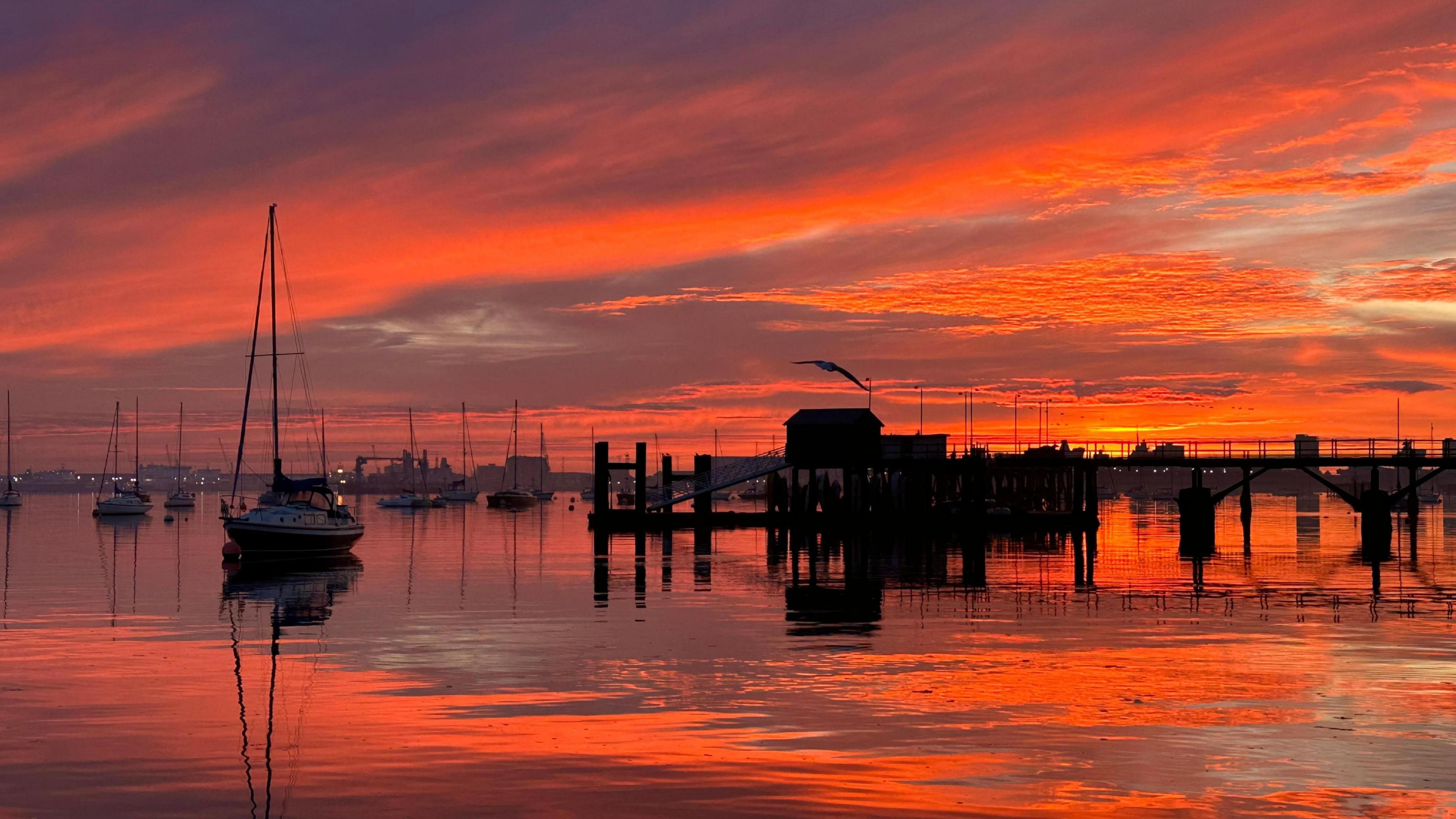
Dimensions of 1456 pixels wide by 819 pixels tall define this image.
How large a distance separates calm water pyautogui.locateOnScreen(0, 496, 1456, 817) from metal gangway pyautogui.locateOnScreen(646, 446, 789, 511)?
47862 mm

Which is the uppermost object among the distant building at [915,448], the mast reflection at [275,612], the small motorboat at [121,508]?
the distant building at [915,448]

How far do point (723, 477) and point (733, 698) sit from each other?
8550 centimetres

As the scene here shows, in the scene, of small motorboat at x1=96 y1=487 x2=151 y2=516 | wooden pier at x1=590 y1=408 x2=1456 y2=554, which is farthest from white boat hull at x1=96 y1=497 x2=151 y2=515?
wooden pier at x1=590 y1=408 x2=1456 y2=554

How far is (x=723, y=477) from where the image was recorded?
113 metres

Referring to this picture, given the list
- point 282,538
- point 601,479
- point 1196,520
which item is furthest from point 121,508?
point 1196,520

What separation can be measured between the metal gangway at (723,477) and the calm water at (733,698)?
47.9 metres

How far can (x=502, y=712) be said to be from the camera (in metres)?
26.2

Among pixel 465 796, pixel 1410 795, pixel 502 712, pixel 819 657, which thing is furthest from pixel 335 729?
pixel 1410 795

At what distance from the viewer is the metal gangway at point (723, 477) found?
354 ft

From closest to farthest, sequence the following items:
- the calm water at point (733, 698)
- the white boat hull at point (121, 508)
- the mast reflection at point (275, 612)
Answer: the calm water at point (733, 698) < the mast reflection at point (275, 612) < the white boat hull at point (121, 508)

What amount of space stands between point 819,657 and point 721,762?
510 inches

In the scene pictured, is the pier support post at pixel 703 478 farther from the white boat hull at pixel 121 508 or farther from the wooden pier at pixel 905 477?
the white boat hull at pixel 121 508

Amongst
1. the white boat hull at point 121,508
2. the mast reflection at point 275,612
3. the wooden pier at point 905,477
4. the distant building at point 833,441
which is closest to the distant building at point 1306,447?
the wooden pier at point 905,477

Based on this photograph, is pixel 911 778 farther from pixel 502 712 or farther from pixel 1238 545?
pixel 1238 545
